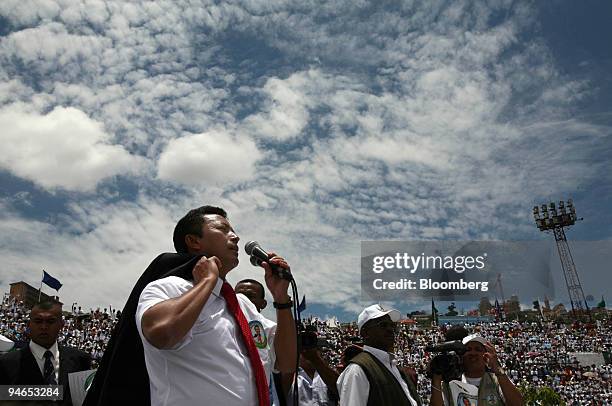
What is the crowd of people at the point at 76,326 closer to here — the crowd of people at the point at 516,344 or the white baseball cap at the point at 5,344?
the crowd of people at the point at 516,344

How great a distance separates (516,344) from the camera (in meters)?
41.3

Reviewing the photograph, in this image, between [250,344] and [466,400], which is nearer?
[250,344]

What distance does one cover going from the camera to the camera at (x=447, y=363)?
186 inches

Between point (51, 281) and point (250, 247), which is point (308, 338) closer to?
point (250, 247)

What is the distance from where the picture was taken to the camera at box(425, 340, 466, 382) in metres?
4.73

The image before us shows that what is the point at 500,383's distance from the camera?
16.8 feet

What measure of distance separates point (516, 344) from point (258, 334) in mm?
42934

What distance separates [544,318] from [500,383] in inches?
1888

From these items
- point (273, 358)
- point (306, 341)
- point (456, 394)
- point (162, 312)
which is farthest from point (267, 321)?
point (456, 394)

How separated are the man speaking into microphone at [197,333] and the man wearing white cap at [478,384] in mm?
2720

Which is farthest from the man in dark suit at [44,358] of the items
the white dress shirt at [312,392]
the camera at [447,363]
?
the camera at [447,363]

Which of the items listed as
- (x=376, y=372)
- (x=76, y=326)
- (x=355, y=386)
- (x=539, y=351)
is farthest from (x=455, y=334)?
(x=539, y=351)

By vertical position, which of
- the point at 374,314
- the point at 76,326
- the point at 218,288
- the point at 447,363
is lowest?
the point at 218,288

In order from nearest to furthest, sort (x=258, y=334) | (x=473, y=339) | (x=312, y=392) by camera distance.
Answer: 1. (x=258, y=334)
2. (x=312, y=392)
3. (x=473, y=339)
